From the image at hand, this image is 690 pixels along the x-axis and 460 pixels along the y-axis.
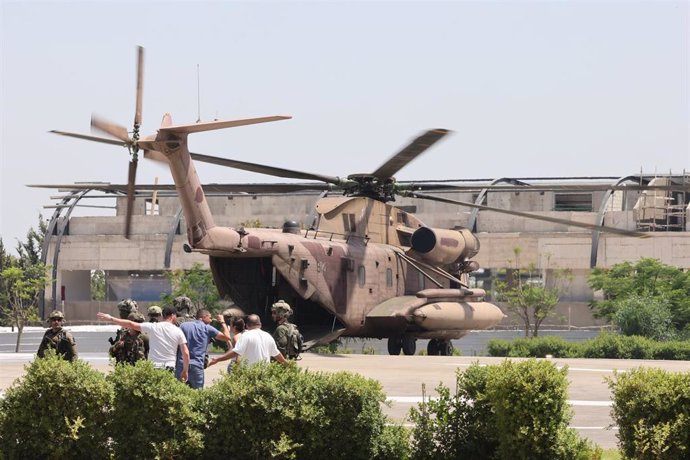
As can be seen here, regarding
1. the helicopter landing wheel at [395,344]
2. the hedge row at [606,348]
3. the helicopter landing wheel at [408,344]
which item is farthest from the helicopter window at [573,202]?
the helicopter landing wheel at [395,344]

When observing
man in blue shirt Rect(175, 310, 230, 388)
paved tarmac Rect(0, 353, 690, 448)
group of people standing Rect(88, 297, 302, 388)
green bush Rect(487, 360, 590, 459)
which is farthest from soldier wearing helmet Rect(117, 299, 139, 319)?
green bush Rect(487, 360, 590, 459)

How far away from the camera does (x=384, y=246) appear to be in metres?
32.1

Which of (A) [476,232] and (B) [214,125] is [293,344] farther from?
(A) [476,232]

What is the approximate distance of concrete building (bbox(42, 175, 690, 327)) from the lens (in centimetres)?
6384

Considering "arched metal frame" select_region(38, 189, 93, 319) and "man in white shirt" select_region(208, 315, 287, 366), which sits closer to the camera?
"man in white shirt" select_region(208, 315, 287, 366)

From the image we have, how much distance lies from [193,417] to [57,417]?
4.60ft

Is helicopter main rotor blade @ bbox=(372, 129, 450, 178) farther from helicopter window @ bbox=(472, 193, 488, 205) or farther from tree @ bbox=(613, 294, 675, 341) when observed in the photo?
helicopter window @ bbox=(472, 193, 488, 205)

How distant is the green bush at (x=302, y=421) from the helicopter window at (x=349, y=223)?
18.7 meters

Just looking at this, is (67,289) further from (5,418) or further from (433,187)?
(5,418)

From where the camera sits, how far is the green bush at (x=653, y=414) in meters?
11.1

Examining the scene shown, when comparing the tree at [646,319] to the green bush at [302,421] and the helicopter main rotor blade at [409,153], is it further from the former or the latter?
the green bush at [302,421]

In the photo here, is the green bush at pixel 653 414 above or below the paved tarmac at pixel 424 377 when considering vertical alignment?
above

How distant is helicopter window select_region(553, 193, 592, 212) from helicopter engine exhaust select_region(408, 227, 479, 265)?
39.2 metres

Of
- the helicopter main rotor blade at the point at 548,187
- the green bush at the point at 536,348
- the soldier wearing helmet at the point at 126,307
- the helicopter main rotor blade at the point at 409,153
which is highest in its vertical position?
the helicopter main rotor blade at the point at 409,153
